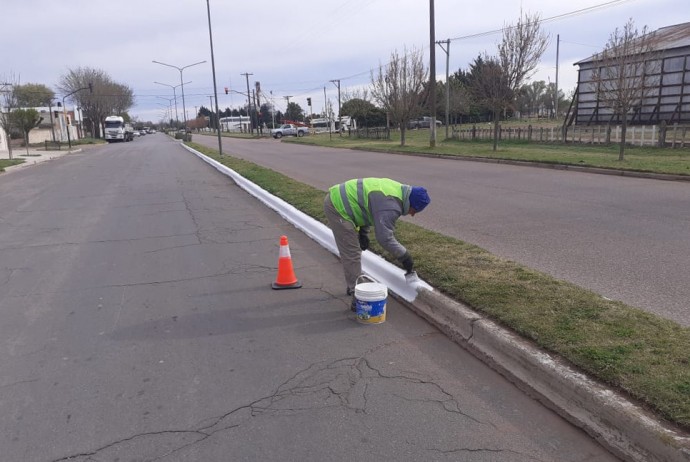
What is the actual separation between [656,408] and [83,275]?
6105 mm

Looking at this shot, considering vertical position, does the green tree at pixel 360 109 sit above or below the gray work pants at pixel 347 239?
above

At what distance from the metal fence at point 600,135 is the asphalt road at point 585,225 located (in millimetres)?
9821

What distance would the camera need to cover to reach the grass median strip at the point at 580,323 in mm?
3244

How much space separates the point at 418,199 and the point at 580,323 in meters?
1.64

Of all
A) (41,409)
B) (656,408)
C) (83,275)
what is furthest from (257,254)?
(656,408)

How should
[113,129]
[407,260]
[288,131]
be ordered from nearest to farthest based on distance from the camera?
[407,260], [113,129], [288,131]

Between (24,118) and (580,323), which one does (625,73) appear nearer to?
(580,323)

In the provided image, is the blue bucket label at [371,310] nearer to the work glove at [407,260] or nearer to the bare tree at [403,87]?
the work glove at [407,260]

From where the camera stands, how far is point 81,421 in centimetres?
333

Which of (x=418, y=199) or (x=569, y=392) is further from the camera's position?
(x=418, y=199)

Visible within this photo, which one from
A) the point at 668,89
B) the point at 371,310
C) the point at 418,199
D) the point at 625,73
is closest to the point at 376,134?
the point at 668,89

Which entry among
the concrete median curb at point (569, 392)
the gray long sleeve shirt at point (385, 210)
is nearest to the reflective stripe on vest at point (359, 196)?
the gray long sleeve shirt at point (385, 210)

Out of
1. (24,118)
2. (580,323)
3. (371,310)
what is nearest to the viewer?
(580,323)

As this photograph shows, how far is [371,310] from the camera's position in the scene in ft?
15.7
